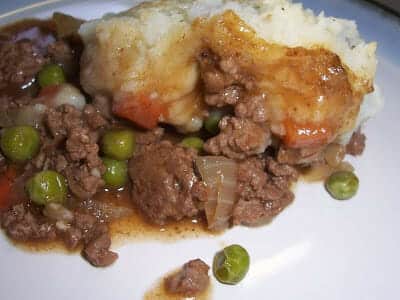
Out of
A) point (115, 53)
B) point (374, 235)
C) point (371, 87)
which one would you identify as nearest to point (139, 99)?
point (115, 53)

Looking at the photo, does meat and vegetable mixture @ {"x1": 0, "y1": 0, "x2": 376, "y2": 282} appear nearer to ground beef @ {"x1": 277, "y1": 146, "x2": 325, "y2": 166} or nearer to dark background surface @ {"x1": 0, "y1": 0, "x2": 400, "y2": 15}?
ground beef @ {"x1": 277, "y1": 146, "x2": 325, "y2": 166}

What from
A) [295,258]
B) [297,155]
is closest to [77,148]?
[297,155]

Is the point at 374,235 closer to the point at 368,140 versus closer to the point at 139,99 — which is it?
the point at 368,140

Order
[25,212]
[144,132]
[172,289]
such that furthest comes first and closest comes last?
[144,132] < [25,212] < [172,289]

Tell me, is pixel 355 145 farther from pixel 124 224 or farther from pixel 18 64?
pixel 18 64

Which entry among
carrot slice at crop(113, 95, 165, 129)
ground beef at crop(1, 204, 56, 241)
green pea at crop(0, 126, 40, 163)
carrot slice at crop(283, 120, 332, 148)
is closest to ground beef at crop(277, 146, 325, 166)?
carrot slice at crop(283, 120, 332, 148)

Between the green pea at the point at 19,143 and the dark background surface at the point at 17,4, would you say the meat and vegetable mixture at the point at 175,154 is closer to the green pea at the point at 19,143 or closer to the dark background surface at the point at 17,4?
the green pea at the point at 19,143
